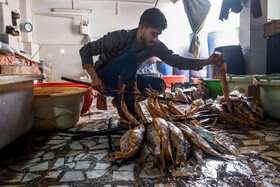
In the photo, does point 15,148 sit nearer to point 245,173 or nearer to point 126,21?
point 245,173

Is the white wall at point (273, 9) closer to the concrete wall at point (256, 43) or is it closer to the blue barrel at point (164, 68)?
the concrete wall at point (256, 43)

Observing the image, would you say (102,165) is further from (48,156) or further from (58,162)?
(48,156)

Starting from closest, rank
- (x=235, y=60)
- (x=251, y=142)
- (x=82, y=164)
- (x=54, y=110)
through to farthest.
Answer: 1. (x=82, y=164)
2. (x=251, y=142)
3. (x=54, y=110)
4. (x=235, y=60)

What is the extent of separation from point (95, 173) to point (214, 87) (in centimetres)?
470

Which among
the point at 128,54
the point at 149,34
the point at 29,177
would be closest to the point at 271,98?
the point at 149,34

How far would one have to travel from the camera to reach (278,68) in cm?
563

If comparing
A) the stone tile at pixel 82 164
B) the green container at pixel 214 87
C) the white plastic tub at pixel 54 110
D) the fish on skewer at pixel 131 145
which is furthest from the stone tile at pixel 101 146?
the green container at pixel 214 87

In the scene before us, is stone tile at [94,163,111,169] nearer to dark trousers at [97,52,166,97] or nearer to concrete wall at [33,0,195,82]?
dark trousers at [97,52,166,97]

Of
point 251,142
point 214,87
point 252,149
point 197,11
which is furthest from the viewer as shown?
point 197,11

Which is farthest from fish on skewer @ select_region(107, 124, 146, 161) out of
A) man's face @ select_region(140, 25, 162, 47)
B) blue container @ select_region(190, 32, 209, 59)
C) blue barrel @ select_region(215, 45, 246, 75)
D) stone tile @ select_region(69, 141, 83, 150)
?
blue container @ select_region(190, 32, 209, 59)

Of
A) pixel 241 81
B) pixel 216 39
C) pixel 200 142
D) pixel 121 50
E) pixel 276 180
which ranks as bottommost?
pixel 276 180

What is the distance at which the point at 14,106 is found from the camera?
1.72 m

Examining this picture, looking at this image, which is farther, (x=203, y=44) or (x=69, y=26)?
(x=69, y=26)

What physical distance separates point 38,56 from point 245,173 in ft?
37.3
